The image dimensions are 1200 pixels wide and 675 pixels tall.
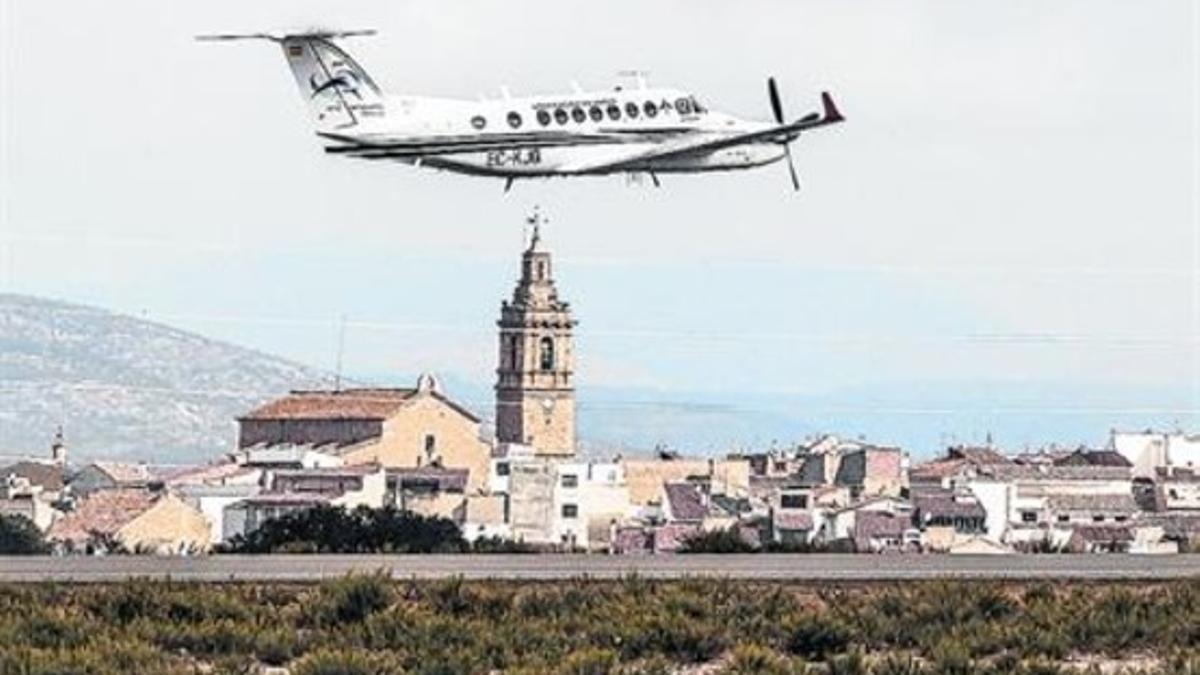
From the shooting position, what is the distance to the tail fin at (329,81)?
81812 millimetres

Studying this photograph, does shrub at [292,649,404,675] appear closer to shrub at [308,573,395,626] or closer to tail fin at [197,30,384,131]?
shrub at [308,573,395,626]

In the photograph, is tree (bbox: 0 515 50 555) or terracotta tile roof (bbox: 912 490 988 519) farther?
terracotta tile roof (bbox: 912 490 988 519)

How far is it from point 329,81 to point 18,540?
24.6 meters

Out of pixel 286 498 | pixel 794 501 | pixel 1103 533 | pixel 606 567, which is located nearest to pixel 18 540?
pixel 606 567

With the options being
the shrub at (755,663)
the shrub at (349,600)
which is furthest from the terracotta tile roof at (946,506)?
the shrub at (755,663)

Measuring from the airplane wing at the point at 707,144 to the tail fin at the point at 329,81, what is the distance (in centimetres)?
454

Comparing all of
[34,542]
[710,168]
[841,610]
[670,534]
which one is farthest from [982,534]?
[841,610]

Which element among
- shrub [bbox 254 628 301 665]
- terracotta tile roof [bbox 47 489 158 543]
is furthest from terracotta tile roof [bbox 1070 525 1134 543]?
shrub [bbox 254 628 301 665]

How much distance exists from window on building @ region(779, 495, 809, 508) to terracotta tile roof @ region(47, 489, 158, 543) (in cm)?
3149

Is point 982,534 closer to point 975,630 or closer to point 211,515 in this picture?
point 211,515

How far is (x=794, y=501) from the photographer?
7756 inches

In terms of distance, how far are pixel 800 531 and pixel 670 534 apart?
42.4ft

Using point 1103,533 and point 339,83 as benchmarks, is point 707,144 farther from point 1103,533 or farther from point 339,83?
point 1103,533

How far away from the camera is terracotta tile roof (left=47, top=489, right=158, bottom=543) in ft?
522
